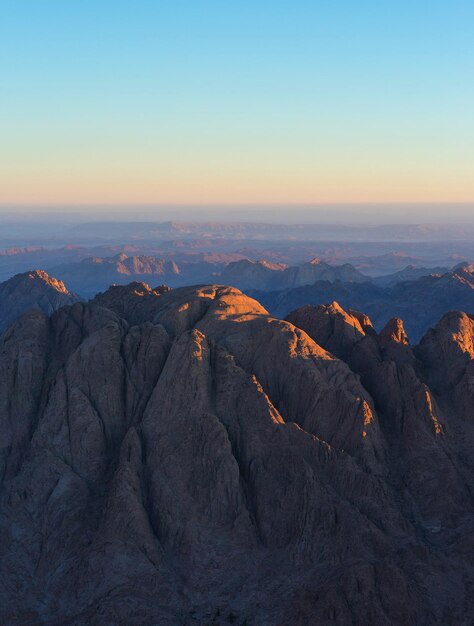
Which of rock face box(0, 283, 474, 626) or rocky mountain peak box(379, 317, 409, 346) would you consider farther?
rocky mountain peak box(379, 317, 409, 346)

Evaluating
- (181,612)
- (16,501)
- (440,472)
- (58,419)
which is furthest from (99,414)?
(440,472)

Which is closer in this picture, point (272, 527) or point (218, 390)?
point (272, 527)

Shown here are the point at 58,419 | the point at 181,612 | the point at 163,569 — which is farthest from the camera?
the point at 58,419

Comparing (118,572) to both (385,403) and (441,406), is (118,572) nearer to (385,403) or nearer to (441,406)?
(385,403)

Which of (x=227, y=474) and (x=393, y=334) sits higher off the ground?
(x=393, y=334)

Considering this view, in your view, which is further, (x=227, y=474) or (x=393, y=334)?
(x=393, y=334)

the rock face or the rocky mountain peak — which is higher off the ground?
the rocky mountain peak

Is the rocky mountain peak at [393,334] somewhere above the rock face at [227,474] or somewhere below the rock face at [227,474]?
above

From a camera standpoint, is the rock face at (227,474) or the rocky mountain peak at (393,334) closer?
the rock face at (227,474)
